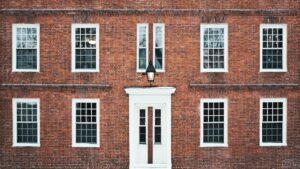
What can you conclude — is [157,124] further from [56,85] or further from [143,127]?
[56,85]

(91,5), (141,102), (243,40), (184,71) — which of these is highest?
(91,5)

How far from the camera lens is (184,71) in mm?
18734

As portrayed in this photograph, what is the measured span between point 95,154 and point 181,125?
3607 millimetres

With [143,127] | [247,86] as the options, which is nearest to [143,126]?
[143,127]

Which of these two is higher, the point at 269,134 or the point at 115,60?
the point at 115,60

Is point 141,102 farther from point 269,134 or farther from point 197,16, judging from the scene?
point 269,134

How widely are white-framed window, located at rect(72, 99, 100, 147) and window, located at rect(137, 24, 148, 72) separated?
2.29 meters

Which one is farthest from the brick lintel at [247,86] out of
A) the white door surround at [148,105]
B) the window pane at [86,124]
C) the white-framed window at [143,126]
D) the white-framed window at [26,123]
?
the white-framed window at [26,123]

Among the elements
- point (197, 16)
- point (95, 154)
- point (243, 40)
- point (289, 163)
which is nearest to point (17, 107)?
point (95, 154)

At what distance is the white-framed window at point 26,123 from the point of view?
741 inches

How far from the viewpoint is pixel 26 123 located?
1891 cm

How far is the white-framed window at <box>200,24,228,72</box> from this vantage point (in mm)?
18859

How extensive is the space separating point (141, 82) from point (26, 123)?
16.1 feet

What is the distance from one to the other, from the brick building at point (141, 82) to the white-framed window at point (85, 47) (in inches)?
1.6
